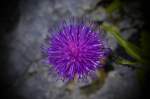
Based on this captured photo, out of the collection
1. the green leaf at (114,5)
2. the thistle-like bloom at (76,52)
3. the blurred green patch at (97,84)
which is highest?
the green leaf at (114,5)

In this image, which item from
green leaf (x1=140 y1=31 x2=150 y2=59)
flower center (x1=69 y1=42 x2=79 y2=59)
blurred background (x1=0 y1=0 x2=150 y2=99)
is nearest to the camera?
flower center (x1=69 y1=42 x2=79 y2=59)

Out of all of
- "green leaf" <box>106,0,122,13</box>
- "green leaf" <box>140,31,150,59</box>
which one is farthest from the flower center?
"green leaf" <box>106,0,122,13</box>

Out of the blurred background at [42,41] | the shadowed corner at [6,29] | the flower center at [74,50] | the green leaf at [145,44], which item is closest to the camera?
the flower center at [74,50]

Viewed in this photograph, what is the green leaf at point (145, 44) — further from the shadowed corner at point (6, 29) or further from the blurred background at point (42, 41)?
the shadowed corner at point (6, 29)

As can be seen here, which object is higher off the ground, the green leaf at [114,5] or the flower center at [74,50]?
the green leaf at [114,5]

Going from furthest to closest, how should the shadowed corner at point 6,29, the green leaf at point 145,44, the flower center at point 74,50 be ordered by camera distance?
the shadowed corner at point 6,29 < the green leaf at point 145,44 < the flower center at point 74,50

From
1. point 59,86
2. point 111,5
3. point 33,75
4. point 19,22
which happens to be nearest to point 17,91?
point 33,75

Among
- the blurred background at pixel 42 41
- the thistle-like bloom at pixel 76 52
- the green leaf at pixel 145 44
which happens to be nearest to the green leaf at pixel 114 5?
the blurred background at pixel 42 41

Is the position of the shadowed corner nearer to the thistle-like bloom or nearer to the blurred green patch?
the blurred green patch
